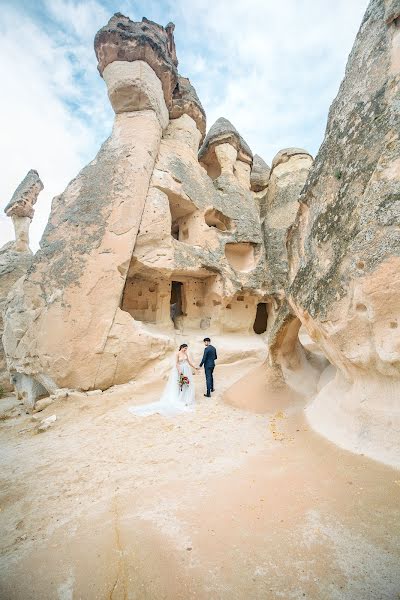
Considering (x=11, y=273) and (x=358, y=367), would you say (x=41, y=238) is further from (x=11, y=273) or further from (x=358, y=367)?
(x=358, y=367)

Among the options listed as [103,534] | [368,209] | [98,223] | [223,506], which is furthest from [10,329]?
[368,209]

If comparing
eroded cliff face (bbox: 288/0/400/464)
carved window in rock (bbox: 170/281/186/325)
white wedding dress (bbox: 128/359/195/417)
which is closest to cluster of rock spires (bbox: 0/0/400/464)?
eroded cliff face (bbox: 288/0/400/464)

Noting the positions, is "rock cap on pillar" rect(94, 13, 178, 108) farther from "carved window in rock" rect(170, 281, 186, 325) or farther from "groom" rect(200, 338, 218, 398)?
"groom" rect(200, 338, 218, 398)

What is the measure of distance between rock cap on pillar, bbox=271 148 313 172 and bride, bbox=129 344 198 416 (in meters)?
10.7

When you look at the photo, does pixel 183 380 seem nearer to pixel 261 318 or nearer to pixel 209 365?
pixel 209 365

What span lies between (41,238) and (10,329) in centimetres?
221

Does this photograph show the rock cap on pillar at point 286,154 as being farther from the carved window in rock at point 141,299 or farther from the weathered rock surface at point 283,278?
the carved window in rock at point 141,299

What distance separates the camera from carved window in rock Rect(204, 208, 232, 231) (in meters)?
9.59

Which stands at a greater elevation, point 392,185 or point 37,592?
point 392,185

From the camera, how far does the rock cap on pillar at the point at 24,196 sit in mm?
12078

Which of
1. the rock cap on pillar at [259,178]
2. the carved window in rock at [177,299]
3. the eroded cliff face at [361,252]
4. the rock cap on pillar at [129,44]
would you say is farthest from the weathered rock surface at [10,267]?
the rock cap on pillar at [259,178]

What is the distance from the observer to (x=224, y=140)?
12.0m

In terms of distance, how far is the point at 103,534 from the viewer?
2117 millimetres

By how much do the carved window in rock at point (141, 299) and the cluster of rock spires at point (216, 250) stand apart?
4 centimetres
